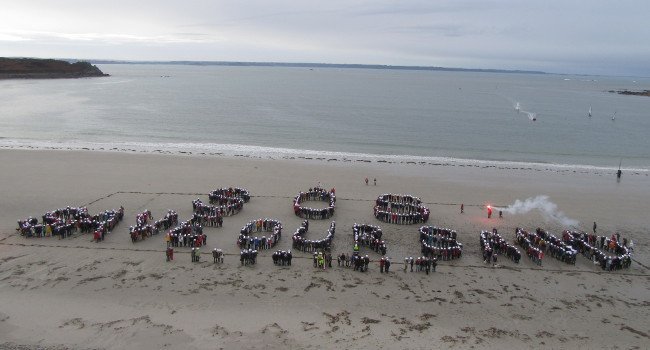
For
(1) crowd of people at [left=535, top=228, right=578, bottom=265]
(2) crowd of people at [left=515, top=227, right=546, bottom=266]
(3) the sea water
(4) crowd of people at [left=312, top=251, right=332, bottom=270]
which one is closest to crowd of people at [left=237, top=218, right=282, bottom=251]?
(4) crowd of people at [left=312, top=251, right=332, bottom=270]

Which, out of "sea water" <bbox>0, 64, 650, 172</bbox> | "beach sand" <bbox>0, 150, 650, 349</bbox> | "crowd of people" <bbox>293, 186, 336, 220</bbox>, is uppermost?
"sea water" <bbox>0, 64, 650, 172</bbox>

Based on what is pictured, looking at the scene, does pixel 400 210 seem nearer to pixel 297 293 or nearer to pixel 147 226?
pixel 297 293

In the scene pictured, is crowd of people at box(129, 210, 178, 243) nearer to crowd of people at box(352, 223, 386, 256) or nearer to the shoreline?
crowd of people at box(352, 223, 386, 256)

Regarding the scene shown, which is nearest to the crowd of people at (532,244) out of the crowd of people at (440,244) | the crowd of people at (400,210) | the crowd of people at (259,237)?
the crowd of people at (440,244)

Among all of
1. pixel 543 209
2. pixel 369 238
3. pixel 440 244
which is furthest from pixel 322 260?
pixel 543 209

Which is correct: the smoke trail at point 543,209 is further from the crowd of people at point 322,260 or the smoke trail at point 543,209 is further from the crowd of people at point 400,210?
the crowd of people at point 322,260

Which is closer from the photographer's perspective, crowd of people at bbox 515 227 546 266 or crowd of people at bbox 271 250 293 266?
crowd of people at bbox 271 250 293 266
